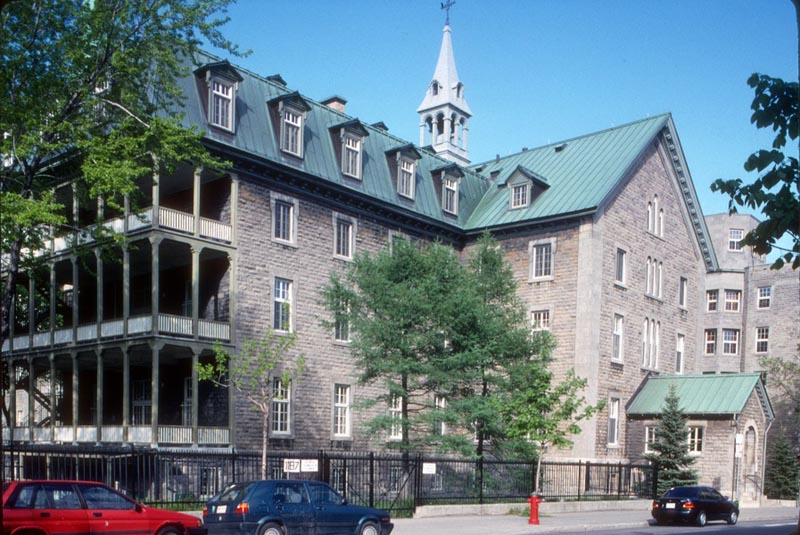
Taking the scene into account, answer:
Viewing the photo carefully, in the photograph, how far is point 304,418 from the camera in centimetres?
3531

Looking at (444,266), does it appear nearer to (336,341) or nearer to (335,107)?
(336,341)

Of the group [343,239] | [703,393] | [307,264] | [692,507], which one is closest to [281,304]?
[307,264]

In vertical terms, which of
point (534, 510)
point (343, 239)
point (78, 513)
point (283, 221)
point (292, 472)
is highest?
point (283, 221)

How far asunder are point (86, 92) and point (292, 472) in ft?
39.2

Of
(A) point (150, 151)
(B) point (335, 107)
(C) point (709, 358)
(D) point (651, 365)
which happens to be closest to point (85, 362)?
(A) point (150, 151)

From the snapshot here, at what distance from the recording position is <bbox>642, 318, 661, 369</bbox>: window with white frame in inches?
1726

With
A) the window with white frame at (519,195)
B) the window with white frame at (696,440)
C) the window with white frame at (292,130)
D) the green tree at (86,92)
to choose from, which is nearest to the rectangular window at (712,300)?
the window with white frame at (696,440)

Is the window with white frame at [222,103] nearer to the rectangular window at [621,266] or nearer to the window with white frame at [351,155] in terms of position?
the window with white frame at [351,155]

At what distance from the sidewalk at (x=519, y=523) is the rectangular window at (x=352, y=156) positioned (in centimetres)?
1649

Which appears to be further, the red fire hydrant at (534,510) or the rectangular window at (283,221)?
the rectangular window at (283,221)

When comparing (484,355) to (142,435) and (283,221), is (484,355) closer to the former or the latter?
(283,221)

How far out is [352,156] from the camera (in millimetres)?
38719

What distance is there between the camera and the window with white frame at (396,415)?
29431 millimetres

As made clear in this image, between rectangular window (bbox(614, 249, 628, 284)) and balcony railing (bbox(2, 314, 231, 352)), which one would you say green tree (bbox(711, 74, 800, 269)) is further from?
rectangular window (bbox(614, 249, 628, 284))
